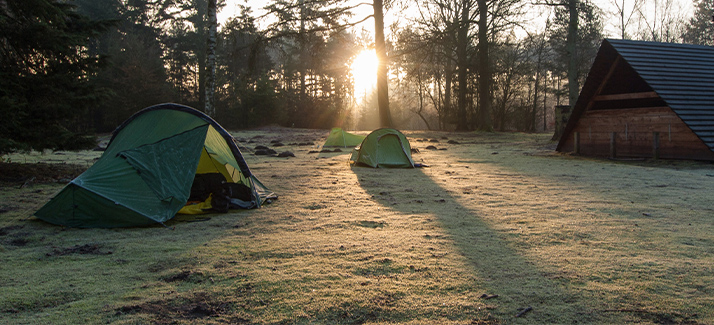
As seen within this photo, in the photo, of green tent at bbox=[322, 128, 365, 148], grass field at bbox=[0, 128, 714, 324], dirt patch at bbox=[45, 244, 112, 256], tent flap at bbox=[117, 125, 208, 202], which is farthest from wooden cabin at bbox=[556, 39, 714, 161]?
dirt patch at bbox=[45, 244, 112, 256]

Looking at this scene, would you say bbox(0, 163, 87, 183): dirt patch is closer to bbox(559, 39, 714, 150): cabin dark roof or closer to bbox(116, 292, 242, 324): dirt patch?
bbox(116, 292, 242, 324): dirt patch

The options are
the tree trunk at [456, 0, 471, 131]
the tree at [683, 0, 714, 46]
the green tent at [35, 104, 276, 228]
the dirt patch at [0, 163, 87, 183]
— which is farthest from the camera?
the tree at [683, 0, 714, 46]

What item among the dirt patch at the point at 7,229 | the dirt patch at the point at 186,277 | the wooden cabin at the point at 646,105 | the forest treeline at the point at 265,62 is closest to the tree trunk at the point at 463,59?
the forest treeline at the point at 265,62

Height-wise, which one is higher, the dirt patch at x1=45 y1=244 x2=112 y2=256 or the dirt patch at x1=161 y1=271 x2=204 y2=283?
the dirt patch at x1=45 y1=244 x2=112 y2=256

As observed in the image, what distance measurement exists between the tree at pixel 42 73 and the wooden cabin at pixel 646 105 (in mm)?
12391

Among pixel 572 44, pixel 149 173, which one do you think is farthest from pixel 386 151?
pixel 572 44

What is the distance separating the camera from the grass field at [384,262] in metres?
2.92

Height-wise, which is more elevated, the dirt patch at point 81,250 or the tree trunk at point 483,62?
the tree trunk at point 483,62

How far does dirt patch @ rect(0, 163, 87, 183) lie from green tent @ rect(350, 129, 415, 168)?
6274 mm

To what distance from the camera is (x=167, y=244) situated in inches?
177

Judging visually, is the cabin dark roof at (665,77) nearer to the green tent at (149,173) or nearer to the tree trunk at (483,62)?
the tree trunk at (483,62)

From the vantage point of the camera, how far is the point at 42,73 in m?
7.71

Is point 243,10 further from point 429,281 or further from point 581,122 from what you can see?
point 429,281

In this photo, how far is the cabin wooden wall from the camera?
437 inches
